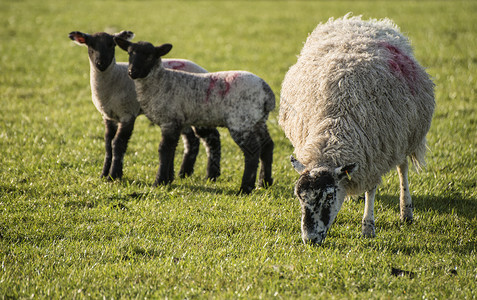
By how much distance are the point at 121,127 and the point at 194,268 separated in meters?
3.20

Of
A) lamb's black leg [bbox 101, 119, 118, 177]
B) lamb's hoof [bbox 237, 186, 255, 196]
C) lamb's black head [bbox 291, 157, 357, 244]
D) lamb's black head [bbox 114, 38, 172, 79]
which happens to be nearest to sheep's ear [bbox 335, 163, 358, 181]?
lamb's black head [bbox 291, 157, 357, 244]

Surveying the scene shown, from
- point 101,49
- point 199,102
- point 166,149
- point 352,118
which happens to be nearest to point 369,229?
point 352,118

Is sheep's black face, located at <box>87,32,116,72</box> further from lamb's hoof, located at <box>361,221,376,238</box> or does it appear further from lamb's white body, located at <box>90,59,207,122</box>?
lamb's hoof, located at <box>361,221,376,238</box>

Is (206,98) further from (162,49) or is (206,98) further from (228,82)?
(162,49)

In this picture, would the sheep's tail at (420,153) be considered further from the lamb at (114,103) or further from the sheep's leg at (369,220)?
the lamb at (114,103)

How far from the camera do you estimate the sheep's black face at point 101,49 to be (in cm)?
725

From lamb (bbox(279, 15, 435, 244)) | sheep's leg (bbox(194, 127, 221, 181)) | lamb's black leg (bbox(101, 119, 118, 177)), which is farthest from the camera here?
sheep's leg (bbox(194, 127, 221, 181))

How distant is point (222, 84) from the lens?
704 centimetres

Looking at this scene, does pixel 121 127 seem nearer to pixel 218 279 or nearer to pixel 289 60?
pixel 218 279

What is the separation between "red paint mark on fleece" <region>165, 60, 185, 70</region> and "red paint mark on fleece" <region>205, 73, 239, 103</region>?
1089mm

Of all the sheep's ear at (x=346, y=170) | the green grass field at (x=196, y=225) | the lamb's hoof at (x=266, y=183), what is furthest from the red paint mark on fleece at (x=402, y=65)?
the lamb's hoof at (x=266, y=183)

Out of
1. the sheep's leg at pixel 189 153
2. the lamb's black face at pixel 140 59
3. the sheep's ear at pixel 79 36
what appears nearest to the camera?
the lamb's black face at pixel 140 59

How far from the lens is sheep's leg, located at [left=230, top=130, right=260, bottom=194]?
6988 mm

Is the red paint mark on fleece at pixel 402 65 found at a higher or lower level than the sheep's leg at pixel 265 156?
higher
